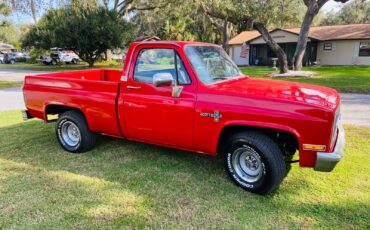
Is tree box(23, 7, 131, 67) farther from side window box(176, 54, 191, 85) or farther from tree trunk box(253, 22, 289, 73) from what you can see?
side window box(176, 54, 191, 85)

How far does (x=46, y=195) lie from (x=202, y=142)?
217 centimetres

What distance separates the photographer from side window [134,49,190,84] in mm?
4383

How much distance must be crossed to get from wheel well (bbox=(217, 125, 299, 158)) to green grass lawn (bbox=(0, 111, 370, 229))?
469 millimetres

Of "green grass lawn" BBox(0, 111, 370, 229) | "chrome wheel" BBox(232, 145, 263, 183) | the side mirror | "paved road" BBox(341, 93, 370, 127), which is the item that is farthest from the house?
the side mirror

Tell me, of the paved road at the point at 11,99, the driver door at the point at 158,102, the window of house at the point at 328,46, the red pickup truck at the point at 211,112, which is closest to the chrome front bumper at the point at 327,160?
the red pickup truck at the point at 211,112

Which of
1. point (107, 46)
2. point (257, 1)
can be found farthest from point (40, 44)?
point (257, 1)

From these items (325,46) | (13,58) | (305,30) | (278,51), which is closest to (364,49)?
(325,46)

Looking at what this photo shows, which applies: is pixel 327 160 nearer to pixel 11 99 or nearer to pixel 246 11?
pixel 11 99

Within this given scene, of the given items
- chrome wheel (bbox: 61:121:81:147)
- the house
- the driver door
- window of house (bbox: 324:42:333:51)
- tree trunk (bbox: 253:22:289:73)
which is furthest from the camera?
window of house (bbox: 324:42:333:51)

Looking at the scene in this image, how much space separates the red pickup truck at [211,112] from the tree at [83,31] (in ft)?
74.9

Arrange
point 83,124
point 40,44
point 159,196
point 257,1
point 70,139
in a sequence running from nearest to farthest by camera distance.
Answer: point 159,196, point 83,124, point 70,139, point 257,1, point 40,44

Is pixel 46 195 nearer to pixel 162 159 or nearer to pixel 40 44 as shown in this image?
pixel 162 159

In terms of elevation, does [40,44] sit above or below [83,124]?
above

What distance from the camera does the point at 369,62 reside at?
86.8 ft
